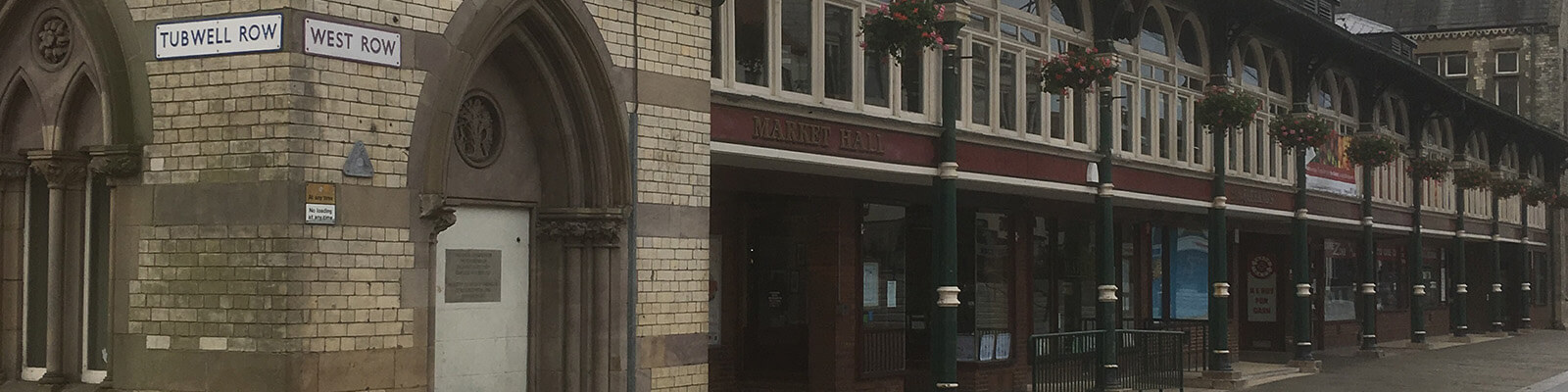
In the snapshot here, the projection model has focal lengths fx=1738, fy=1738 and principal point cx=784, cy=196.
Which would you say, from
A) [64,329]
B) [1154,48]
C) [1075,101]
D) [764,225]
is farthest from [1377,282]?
[64,329]

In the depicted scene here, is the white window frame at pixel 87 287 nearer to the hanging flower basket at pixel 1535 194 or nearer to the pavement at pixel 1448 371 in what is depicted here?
the pavement at pixel 1448 371

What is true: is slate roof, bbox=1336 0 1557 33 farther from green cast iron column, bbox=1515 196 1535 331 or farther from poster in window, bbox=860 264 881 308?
poster in window, bbox=860 264 881 308

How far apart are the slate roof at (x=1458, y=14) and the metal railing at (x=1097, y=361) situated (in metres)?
41.8

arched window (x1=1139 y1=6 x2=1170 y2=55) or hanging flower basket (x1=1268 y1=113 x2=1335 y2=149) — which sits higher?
arched window (x1=1139 y1=6 x2=1170 y2=55)

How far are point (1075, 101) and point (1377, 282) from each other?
70.5 feet

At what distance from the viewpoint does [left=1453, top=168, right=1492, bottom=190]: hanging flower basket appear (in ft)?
135

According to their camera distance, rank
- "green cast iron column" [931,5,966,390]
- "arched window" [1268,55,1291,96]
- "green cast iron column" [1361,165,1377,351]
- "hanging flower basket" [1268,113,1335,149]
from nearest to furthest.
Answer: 1. "green cast iron column" [931,5,966,390]
2. "hanging flower basket" [1268,113,1335,149]
3. "arched window" [1268,55,1291,96]
4. "green cast iron column" [1361,165,1377,351]

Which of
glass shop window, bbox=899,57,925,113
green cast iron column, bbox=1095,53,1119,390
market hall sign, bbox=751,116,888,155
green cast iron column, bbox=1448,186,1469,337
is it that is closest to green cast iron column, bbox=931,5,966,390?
market hall sign, bbox=751,116,888,155

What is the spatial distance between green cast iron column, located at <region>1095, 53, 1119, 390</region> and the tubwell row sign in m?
11.5

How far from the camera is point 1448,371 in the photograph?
29906 millimetres

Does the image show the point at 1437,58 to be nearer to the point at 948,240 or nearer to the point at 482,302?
the point at 948,240

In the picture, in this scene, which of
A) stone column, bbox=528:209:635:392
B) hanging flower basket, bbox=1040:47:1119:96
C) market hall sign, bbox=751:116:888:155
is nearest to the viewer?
stone column, bbox=528:209:635:392

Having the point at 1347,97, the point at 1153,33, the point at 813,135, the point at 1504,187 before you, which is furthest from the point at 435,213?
the point at 1504,187

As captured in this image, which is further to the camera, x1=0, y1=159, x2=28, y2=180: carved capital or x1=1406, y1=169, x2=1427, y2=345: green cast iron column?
x1=1406, y1=169, x2=1427, y2=345: green cast iron column
